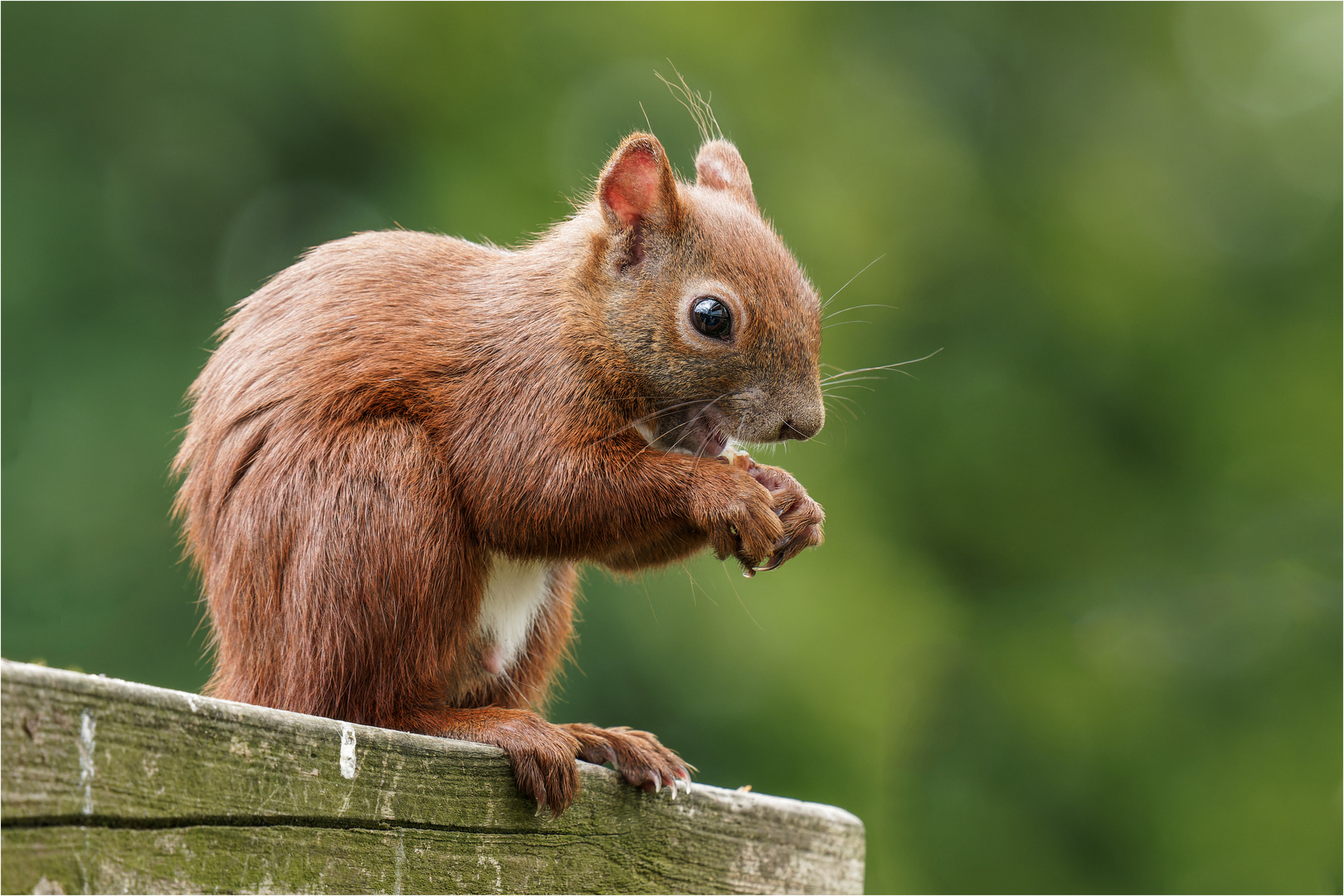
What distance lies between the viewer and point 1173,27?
8969mm

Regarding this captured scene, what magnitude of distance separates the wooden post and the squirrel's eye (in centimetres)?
108

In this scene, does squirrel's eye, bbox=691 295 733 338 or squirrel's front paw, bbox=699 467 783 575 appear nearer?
squirrel's front paw, bbox=699 467 783 575

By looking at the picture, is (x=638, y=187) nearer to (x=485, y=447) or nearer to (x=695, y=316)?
(x=695, y=316)

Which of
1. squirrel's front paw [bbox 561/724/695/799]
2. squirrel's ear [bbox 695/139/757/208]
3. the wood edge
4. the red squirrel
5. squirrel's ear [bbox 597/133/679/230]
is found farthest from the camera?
squirrel's ear [bbox 695/139/757/208]

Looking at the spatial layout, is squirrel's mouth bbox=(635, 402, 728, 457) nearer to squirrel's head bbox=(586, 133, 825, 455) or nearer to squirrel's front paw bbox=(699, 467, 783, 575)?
squirrel's head bbox=(586, 133, 825, 455)

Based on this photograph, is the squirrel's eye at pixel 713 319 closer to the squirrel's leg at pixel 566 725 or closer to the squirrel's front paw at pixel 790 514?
the squirrel's front paw at pixel 790 514

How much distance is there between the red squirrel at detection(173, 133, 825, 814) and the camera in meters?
2.55

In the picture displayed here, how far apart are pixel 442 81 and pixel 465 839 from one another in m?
6.65

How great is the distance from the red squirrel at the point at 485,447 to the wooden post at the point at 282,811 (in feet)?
0.38

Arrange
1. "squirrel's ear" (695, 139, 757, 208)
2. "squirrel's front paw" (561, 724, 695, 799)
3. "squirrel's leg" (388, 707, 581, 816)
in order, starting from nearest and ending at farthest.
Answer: "squirrel's leg" (388, 707, 581, 816) < "squirrel's front paw" (561, 724, 695, 799) < "squirrel's ear" (695, 139, 757, 208)

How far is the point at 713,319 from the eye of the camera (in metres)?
2.98

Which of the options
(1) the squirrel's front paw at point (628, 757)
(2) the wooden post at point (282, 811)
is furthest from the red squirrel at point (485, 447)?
(2) the wooden post at point (282, 811)

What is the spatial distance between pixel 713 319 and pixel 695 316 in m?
0.04

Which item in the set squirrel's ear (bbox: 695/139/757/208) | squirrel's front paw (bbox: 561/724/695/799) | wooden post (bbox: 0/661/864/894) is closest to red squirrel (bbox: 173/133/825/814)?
squirrel's front paw (bbox: 561/724/695/799)
